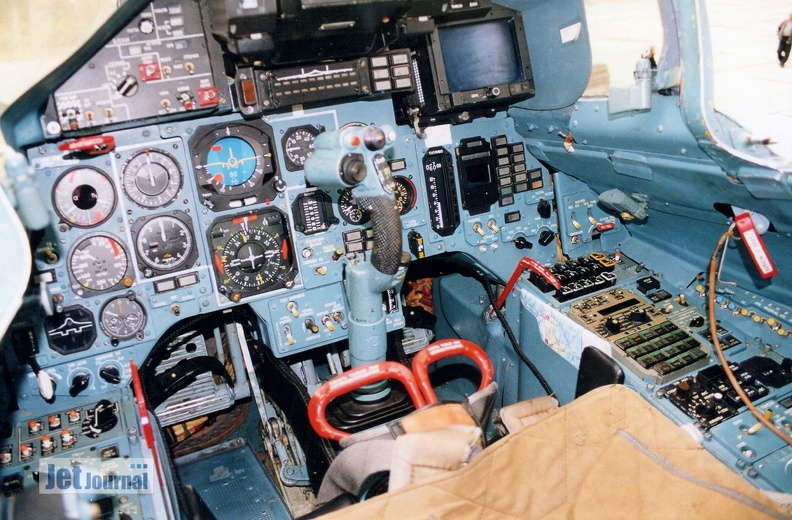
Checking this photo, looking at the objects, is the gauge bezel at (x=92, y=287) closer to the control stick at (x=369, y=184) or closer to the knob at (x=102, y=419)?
the knob at (x=102, y=419)

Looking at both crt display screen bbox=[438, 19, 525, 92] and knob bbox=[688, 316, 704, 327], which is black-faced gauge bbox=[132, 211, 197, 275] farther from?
knob bbox=[688, 316, 704, 327]

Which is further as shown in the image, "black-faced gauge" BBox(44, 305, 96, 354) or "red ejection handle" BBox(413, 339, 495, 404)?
"black-faced gauge" BBox(44, 305, 96, 354)

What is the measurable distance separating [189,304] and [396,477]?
1.89 meters

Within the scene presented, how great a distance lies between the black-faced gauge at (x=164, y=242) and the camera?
295cm

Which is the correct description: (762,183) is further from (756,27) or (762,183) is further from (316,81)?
(316,81)

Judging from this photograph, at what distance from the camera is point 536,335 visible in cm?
329

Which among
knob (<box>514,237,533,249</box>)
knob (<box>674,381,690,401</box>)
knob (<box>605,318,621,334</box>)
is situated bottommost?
knob (<box>674,381,690,401</box>)

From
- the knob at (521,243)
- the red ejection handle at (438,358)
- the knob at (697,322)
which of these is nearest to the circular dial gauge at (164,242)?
the red ejection handle at (438,358)

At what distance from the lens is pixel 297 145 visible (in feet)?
10.4

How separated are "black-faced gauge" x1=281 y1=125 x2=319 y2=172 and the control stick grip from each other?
836 mm

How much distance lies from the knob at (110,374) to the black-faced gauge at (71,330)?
13cm

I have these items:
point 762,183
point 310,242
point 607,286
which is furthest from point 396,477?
point 607,286

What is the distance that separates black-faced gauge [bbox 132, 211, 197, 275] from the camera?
2951 mm

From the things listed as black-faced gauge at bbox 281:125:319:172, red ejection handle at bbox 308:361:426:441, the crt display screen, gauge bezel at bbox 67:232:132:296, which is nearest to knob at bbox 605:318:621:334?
red ejection handle at bbox 308:361:426:441
